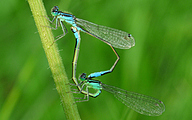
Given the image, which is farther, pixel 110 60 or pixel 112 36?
pixel 110 60

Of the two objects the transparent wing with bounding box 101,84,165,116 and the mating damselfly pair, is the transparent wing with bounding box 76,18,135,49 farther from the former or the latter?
the transparent wing with bounding box 101,84,165,116

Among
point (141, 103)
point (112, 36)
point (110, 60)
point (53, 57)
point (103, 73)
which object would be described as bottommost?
point (141, 103)

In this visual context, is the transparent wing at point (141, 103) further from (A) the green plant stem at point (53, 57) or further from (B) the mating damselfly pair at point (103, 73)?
(A) the green plant stem at point (53, 57)

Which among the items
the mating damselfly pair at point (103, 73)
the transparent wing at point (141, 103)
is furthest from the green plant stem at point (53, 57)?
the transparent wing at point (141, 103)

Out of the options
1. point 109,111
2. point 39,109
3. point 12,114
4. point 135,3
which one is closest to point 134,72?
point 109,111

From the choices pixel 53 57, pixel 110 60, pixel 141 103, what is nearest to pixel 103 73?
pixel 141 103

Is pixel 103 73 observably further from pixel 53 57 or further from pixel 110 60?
pixel 110 60
